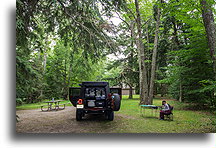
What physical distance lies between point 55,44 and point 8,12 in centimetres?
134

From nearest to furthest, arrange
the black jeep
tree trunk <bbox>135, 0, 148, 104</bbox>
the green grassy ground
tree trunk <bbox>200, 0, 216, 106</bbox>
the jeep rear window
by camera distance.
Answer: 1. the green grassy ground
2. tree trunk <bbox>200, 0, 216, 106</bbox>
3. the black jeep
4. the jeep rear window
5. tree trunk <bbox>135, 0, 148, 104</bbox>

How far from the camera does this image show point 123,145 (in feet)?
8.82

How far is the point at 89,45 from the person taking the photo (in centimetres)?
354

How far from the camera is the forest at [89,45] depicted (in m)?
3.19

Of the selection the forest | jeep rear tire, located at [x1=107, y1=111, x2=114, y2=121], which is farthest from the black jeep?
the forest

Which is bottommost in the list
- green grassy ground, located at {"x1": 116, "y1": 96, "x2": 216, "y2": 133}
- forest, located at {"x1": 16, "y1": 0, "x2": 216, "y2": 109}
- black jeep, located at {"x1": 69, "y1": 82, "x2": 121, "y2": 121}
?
green grassy ground, located at {"x1": 116, "y1": 96, "x2": 216, "y2": 133}

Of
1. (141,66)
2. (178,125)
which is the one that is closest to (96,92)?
(178,125)

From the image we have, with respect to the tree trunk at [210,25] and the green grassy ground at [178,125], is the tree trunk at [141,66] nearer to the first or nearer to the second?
the green grassy ground at [178,125]

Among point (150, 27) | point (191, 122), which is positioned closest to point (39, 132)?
point (191, 122)

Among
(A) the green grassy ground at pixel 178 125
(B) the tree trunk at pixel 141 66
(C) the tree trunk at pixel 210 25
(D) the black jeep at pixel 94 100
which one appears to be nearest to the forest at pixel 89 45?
(C) the tree trunk at pixel 210 25

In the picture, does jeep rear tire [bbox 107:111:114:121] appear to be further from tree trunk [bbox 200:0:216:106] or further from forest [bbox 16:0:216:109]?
tree trunk [bbox 200:0:216:106]

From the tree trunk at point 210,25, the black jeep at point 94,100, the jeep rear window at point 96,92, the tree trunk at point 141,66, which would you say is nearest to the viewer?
the tree trunk at point 210,25

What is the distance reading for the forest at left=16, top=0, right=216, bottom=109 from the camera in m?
3.19

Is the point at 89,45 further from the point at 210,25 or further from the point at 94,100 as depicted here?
the point at 210,25
